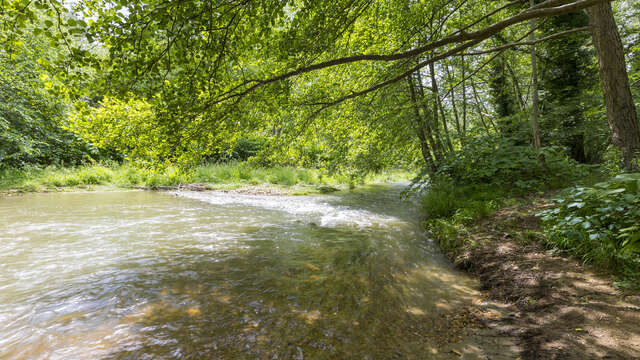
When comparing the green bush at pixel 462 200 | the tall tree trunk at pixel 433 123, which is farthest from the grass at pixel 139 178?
the green bush at pixel 462 200

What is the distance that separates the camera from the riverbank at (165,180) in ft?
39.2

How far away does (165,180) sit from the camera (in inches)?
575

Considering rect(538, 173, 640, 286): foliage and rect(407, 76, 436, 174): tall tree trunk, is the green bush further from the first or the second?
rect(538, 173, 640, 286): foliage

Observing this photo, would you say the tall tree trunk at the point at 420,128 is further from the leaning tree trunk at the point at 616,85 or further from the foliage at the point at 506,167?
the leaning tree trunk at the point at 616,85

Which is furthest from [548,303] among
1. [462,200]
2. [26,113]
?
[26,113]

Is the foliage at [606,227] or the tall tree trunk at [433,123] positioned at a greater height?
the tall tree trunk at [433,123]

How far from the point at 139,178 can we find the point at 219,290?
14.4 metres

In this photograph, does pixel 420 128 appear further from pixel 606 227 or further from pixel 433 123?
pixel 606 227

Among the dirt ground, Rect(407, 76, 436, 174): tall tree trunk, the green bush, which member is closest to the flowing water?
the dirt ground

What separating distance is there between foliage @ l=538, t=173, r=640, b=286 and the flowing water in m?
1.33

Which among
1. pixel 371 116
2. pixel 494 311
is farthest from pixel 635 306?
pixel 371 116

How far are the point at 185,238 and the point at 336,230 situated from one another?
3.40 metres

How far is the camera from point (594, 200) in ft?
11.2

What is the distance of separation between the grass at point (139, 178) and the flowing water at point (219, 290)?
3747mm
